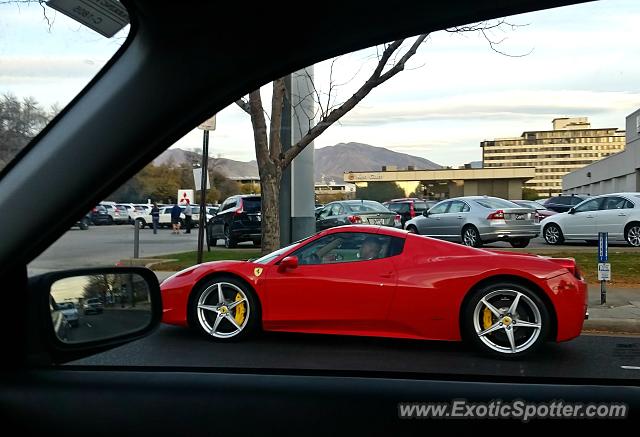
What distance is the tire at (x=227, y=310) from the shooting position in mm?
4144

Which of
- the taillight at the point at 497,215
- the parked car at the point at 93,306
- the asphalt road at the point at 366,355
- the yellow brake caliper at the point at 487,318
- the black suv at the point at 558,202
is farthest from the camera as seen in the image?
the yellow brake caliper at the point at 487,318

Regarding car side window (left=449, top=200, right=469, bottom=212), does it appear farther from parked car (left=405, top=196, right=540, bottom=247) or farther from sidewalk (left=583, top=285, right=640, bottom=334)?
sidewalk (left=583, top=285, right=640, bottom=334)

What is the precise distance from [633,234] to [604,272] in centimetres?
91

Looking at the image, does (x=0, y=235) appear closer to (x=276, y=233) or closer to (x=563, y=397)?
(x=563, y=397)

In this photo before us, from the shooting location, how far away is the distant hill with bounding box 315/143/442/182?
268cm

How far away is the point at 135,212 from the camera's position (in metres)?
2.32

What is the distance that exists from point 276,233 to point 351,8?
3676 millimetres

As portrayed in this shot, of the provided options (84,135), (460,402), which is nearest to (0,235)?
(84,135)

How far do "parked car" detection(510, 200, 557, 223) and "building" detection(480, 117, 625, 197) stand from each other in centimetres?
79

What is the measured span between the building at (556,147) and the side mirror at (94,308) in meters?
1.50


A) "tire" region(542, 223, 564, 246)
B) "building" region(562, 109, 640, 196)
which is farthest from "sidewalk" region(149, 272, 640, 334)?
"building" region(562, 109, 640, 196)

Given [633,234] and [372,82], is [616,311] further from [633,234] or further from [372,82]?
[372,82]

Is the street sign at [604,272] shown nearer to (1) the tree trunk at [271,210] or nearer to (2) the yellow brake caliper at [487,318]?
(2) the yellow brake caliper at [487,318]

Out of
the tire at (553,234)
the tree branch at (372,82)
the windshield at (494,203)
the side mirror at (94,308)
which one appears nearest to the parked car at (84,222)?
the side mirror at (94,308)
